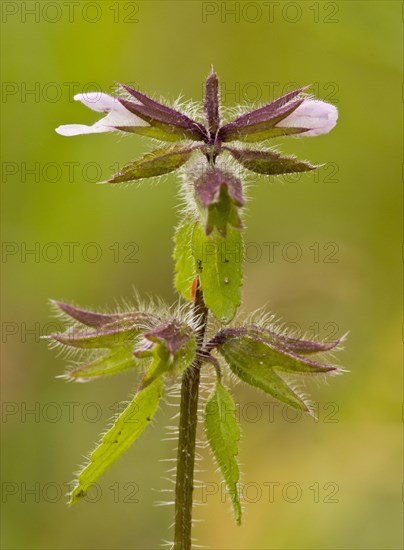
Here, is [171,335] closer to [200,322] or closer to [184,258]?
[200,322]

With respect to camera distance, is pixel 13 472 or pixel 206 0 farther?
pixel 206 0

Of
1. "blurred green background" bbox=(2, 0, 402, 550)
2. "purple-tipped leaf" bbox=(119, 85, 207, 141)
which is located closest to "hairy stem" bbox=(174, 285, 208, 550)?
"purple-tipped leaf" bbox=(119, 85, 207, 141)

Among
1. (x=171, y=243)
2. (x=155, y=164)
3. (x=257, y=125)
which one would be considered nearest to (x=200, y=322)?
(x=155, y=164)

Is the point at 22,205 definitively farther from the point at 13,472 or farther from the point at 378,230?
the point at 378,230

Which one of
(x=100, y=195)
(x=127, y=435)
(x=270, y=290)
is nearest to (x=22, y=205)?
(x=100, y=195)

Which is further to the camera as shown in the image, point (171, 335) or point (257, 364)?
point (257, 364)

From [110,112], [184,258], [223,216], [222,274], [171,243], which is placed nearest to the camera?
[223,216]
